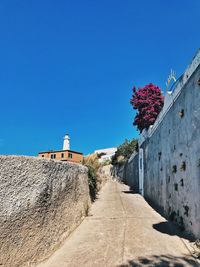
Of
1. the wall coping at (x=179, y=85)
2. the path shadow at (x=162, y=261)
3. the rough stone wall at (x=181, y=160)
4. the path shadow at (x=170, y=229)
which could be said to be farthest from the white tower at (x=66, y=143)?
the path shadow at (x=162, y=261)

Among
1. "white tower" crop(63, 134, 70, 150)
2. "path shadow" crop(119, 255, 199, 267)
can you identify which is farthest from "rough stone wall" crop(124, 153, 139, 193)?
"white tower" crop(63, 134, 70, 150)

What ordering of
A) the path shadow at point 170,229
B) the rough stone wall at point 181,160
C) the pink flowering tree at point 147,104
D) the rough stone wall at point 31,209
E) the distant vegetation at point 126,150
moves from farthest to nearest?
the distant vegetation at point 126,150 < the pink flowering tree at point 147,104 < the path shadow at point 170,229 < the rough stone wall at point 181,160 < the rough stone wall at point 31,209

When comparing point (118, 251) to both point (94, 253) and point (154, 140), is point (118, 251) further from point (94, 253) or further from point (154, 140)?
point (154, 140)

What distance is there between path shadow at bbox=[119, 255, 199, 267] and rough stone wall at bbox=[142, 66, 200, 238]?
970mm

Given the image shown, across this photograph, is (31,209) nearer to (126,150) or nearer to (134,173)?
(134,173)

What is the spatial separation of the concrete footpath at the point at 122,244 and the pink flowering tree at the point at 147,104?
10.9 meters

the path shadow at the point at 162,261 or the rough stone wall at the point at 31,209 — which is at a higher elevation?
the rough stone wall at the point at 31,209

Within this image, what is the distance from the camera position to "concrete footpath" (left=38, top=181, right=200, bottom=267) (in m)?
5.39

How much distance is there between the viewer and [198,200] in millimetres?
6289

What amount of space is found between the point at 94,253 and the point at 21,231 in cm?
167

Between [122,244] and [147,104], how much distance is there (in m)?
14.3

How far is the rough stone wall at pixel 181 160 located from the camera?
6543mm

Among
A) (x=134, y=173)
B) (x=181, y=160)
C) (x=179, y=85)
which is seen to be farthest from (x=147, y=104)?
(x=181, y=160)

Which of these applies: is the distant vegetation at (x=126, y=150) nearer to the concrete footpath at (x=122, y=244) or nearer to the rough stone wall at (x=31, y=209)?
the concrete footpath at (x=122, y=244)
